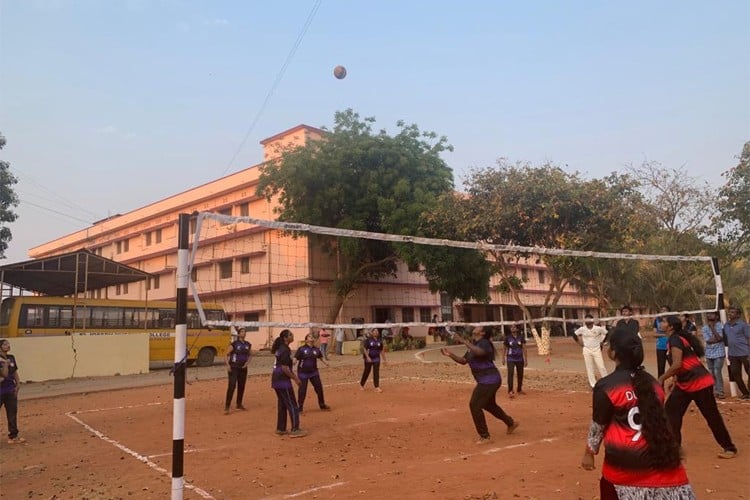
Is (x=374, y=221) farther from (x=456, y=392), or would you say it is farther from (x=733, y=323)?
(x=733, y=323)

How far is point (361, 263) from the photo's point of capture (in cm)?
2983

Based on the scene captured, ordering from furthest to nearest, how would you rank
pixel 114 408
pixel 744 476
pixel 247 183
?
pixel 247 183 < pixel 114 408 < pixel 744 476

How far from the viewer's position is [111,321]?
21734 millimetres

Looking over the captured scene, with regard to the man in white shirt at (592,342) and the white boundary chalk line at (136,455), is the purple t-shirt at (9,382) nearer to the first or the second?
the white boundary chalk line at (136,455)

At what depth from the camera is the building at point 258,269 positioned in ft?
103

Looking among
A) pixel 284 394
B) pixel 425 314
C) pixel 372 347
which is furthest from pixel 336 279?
pixel 284 394

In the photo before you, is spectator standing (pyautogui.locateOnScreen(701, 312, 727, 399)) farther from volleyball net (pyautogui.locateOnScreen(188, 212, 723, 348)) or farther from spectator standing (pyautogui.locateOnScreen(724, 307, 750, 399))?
volleyball net (pyautogui.locateOnScreen(188, 212, 723, 348))

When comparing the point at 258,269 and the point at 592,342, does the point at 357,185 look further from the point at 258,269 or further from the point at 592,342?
the point at 592,342

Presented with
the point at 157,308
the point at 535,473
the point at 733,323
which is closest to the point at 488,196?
the point at 733,323

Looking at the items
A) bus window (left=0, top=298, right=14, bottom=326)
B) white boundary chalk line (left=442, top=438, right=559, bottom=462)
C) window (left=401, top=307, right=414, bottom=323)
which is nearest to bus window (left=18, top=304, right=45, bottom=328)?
bus window (left=0, top=298, right=14, bottom=326)

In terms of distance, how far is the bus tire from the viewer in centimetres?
2292

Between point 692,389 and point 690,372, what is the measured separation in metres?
0.18

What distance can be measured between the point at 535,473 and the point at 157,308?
65.6ft

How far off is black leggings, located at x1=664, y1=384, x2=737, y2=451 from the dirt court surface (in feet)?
0.95
